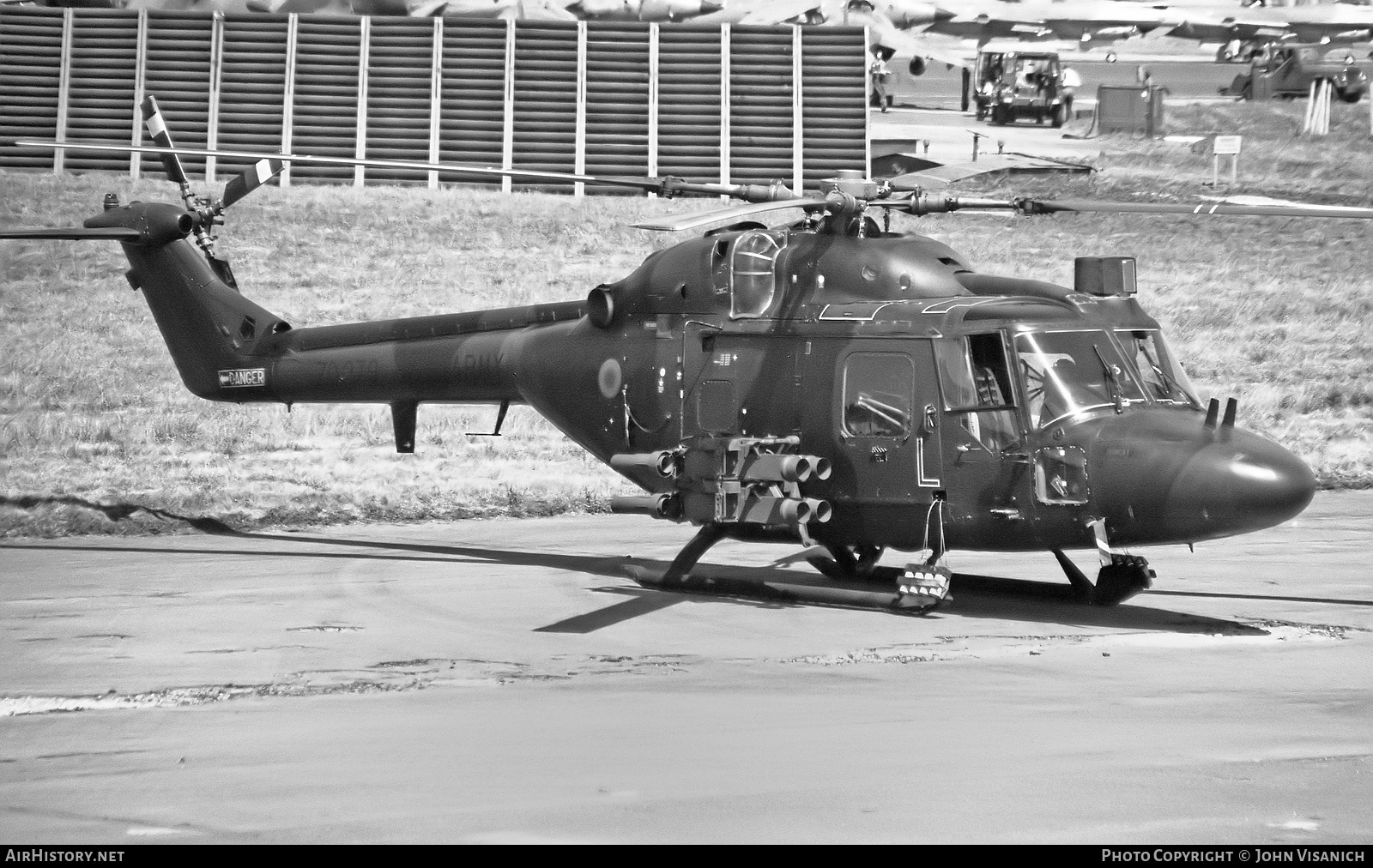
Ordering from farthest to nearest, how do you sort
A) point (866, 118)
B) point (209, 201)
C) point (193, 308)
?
point (866, 118) < point (209, 201) < point (193, 308)

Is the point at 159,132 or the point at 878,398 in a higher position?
the point at 159,132

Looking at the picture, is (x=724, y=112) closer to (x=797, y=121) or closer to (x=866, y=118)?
(x=797, y=121)

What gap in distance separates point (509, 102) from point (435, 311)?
6.90m

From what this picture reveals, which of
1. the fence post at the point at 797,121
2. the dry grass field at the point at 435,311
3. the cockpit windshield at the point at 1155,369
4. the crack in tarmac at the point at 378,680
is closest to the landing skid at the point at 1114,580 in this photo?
the cockpit windshield at the point at 1155,369

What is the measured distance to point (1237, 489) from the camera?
9.25 metres

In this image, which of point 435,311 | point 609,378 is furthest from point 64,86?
point 609,378

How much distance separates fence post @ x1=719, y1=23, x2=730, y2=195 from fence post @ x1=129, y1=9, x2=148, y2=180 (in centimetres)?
1072

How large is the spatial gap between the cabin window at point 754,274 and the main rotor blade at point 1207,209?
189cm

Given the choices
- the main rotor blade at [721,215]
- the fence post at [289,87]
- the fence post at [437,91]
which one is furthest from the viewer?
the fence post at [437,91]

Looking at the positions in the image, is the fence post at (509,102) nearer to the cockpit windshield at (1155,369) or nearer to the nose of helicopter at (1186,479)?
the cockpit windshield at (1155,369)

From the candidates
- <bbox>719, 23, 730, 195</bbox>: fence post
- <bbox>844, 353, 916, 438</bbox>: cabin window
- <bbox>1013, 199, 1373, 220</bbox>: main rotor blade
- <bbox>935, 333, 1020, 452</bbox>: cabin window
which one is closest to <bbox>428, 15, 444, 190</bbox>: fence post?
<bbox>719, 23, 730, 195</bbox>: fence post

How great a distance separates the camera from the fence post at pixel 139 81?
93.5ft

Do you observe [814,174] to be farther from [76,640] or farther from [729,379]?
[76,640]

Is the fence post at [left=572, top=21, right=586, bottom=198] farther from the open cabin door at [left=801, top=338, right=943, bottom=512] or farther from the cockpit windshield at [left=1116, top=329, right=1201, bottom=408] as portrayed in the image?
the cockpit windshield at [left=1116, top=329, right=1201, bottom=408]
